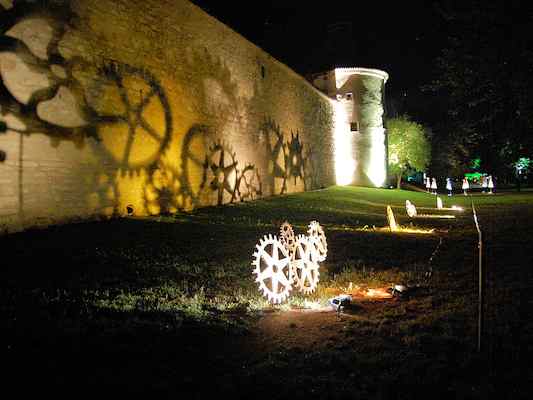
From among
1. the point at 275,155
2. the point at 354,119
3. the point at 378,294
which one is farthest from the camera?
the point at 354,119

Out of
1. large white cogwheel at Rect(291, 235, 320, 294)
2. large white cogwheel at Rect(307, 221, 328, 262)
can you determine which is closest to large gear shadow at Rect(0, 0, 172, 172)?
large white cogwheel at Rect(307, 221, 328, 262)

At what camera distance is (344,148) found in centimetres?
3297

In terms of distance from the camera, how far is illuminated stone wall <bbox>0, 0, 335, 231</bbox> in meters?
7.77

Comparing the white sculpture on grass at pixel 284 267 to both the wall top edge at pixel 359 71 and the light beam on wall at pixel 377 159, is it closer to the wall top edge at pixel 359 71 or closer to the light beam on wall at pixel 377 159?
the light beam on wall at pixel 377 159

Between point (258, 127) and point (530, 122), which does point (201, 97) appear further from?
point (530, 122)

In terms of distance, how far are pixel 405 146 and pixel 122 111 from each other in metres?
36.3

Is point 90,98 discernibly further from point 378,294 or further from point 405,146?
point 405,146

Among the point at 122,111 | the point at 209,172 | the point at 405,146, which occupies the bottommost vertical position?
the point at 209,172

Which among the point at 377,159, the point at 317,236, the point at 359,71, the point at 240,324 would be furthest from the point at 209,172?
the point at 377,159

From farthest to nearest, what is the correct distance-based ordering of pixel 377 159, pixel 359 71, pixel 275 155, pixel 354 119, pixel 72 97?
1. pixel 377 159
2. pixel 359 71
3. pixel 354 119
4. pixel 275 155
5. pixel 72 97

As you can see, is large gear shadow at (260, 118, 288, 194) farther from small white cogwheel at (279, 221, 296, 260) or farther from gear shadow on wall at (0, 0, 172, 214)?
small white cogwheel at (279, 221, 296, 260)

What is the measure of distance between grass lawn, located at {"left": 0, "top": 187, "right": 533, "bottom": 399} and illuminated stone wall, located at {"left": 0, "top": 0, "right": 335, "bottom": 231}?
1.50 meters

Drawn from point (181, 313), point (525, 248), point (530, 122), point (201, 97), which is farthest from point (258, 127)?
point (181, 313)

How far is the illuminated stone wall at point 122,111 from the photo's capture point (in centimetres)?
777
